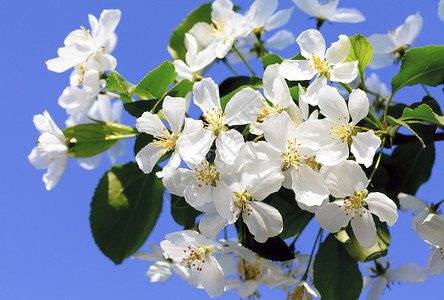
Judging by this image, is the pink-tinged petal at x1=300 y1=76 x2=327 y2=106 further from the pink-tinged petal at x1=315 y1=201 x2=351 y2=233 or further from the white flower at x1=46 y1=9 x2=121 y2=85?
the white flower at x1=46 y1=9 x2=121 y2=85

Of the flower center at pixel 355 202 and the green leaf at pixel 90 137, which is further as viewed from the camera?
the green leaf at pixel 90 137

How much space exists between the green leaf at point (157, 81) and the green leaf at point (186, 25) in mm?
391

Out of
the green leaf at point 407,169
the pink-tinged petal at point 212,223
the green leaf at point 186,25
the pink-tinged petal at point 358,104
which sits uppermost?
the green leaf at point 186,25

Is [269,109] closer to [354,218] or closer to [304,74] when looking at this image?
[304,74]

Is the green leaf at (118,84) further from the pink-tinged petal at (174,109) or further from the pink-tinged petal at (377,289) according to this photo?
the pink-tinged petal at (377,289)

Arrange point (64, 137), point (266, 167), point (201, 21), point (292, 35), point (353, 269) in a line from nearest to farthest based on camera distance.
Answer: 1. point (266, 167)
2. point (353, 269)
3. point (64, 137)
4. point (201, 21)
5. point (292, 35)

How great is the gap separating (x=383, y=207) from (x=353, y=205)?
0.06 m

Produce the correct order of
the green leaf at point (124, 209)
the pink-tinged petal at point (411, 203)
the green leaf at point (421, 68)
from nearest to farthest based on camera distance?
1. the green leaf at point (421, 68)
2. the pink-tinged petal at point (411, 203)
3. the green leaf at point (124, 209)

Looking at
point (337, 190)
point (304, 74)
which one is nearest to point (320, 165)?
point (337, 190)

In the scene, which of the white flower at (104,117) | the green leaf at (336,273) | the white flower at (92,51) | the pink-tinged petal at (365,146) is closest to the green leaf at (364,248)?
the green leaf at (336,273)

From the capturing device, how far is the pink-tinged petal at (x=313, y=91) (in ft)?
3.38

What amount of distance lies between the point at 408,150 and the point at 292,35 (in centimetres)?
52

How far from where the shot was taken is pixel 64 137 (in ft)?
4.65

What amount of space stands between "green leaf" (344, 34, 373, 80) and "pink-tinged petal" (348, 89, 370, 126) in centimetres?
13
